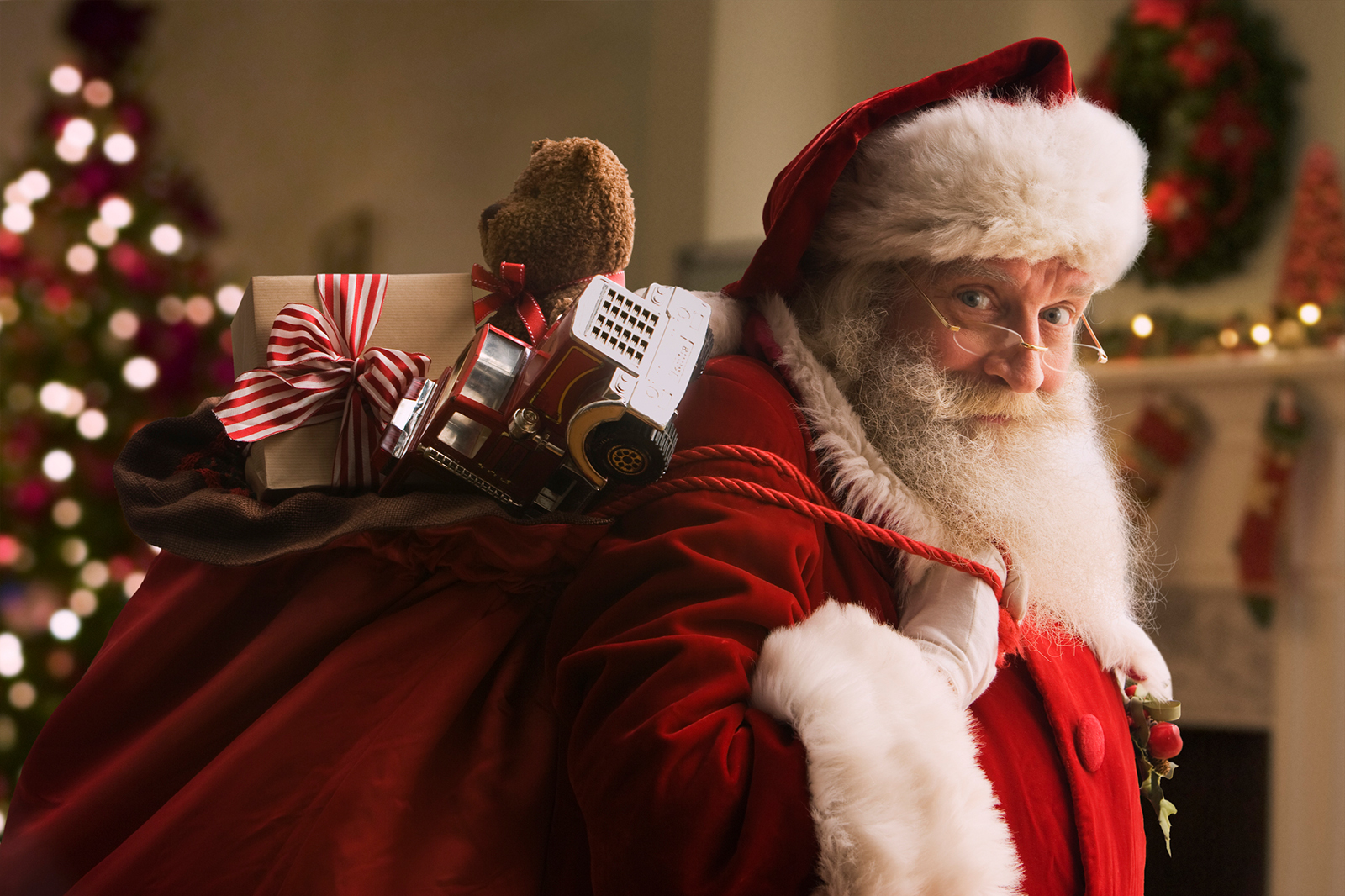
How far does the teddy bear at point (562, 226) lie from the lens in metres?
0.97

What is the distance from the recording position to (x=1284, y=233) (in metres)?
2.62

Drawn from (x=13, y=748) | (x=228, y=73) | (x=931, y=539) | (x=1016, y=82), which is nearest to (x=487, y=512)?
(x=931, y=539)

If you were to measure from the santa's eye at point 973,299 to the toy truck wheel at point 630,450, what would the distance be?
1.28 ft

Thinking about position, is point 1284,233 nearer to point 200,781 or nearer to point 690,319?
point 690,319

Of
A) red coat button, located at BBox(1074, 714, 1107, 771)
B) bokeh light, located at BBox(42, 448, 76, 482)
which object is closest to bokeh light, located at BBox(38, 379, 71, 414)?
bokeh light, located at BBox(42, 448, 76, 482)

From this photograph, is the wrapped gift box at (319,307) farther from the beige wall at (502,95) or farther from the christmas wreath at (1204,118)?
the christmas wreath at (1204,118)

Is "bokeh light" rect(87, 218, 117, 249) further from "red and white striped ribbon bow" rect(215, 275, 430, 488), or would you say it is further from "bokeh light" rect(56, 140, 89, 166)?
"red and white striped ribbon bow" rect(215, 275, 430, 488)

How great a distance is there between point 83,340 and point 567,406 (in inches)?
85.5

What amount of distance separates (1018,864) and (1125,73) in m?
2.68

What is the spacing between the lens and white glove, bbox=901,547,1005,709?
0.83m

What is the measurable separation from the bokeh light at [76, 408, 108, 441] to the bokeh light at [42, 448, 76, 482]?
0.07 meters

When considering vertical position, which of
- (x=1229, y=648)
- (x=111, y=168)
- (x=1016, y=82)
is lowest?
(x=1229, y=648)

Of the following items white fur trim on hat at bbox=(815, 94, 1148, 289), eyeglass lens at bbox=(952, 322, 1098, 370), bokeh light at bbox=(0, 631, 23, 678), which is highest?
white fur trim on hat at bbox=(815, 94, 1148, 289)

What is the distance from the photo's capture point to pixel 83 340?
2393mm
